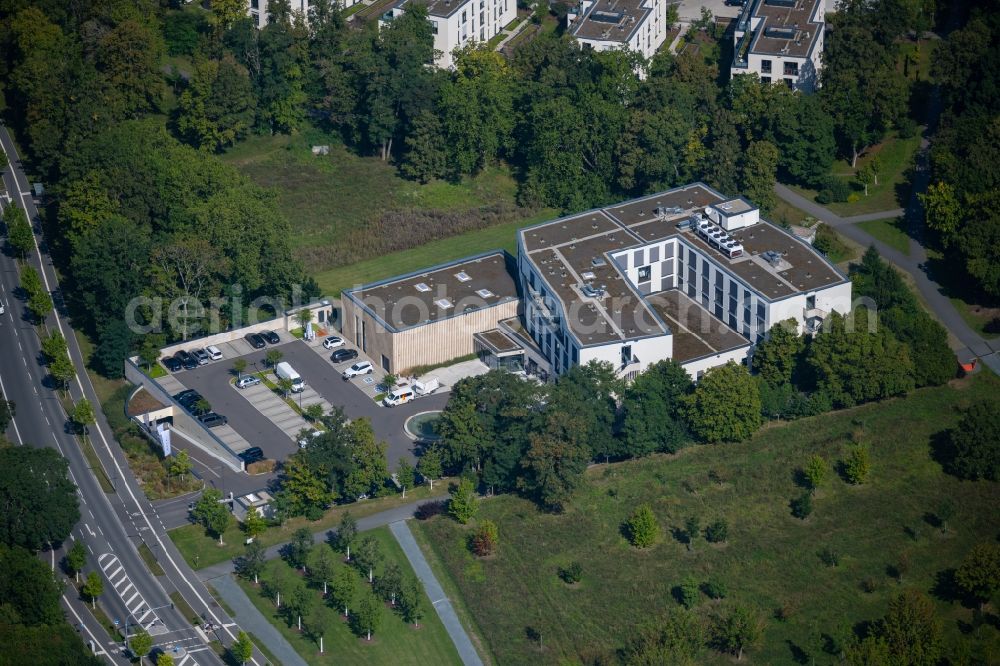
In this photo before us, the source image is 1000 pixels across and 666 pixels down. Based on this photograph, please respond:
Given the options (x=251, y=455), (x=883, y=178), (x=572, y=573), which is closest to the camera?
(x=572, y=573)

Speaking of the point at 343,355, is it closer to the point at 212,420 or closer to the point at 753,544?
the point at 212,420

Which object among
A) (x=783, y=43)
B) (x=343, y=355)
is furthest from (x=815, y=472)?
(x=783, y=43)

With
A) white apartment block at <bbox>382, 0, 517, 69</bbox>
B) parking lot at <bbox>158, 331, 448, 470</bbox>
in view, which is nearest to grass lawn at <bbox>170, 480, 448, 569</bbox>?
parking lot at <bbox>158, 331, 448, 470</bbox>

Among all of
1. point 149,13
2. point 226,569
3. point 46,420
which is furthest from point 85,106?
point 226,569

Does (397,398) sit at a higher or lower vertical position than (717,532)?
higher

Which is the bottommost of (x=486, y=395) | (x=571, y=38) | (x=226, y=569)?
(x=226, y=569)

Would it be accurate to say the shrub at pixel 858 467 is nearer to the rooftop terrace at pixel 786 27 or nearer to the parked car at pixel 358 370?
the parked car at pixel 358 370

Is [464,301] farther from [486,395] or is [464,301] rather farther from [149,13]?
[149,13]
